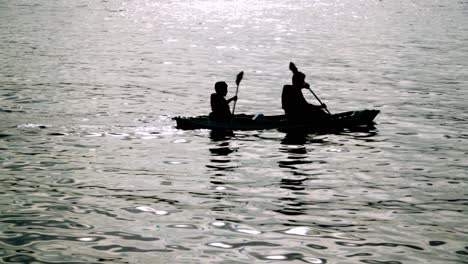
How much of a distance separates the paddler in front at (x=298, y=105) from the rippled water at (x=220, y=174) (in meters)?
0.67

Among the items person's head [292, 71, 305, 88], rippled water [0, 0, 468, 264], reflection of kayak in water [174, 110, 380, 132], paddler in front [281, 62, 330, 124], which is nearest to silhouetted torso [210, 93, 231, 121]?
reflection of kayak in water [174, 110, 380, 132]

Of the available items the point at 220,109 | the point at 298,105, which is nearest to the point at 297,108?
the point at 298,105

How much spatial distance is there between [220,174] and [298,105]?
5360mm

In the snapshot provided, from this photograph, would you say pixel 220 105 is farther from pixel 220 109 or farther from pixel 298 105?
pixel 298 105

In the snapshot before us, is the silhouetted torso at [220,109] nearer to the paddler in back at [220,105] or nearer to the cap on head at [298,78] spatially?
the paddler in back at [220,105]

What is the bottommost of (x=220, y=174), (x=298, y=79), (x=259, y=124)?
(x=220, y=174)

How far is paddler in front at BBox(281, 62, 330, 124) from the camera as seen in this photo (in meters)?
20.8

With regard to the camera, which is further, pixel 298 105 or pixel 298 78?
pixel 298 105

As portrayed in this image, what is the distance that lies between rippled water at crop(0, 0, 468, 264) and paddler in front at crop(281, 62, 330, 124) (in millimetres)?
672

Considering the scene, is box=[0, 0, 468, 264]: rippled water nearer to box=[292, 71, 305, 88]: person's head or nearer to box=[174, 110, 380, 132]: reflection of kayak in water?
box=[174, 110, 380, 132]: reflection of kayak in water

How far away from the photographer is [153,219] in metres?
12.8

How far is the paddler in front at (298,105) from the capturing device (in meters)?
20.8

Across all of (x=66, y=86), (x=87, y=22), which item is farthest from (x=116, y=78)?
(x=87, y=22)

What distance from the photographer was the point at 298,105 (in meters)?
21.1
